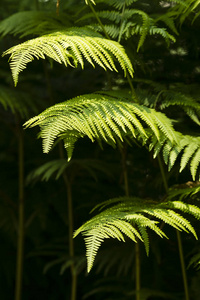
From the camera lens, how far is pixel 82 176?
1.70 m

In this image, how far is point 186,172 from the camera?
1317mm

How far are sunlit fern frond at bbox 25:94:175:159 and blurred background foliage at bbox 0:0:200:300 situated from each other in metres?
0.23

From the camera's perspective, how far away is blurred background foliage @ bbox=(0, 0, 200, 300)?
135 cm

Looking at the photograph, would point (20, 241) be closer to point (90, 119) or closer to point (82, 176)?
point (82, 176)

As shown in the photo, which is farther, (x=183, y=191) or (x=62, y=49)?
(x=183, y=191)

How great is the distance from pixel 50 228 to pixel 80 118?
111 cm

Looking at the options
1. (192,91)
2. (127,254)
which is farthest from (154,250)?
(192,91)

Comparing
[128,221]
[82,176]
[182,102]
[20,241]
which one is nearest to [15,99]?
[82,176]

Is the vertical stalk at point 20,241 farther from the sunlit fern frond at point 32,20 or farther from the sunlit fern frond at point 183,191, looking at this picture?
the sunlit fern frond at point 183,191

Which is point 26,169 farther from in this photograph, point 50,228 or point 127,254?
point 127,254

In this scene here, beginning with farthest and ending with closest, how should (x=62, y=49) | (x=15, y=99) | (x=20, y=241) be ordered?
(x=20, y=241) < (x=15, y=99) < (x=62, y=49)

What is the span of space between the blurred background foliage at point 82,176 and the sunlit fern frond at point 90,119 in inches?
8.9

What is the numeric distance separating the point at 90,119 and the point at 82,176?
844 millimetres

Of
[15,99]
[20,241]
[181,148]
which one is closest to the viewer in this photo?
[181,148]
